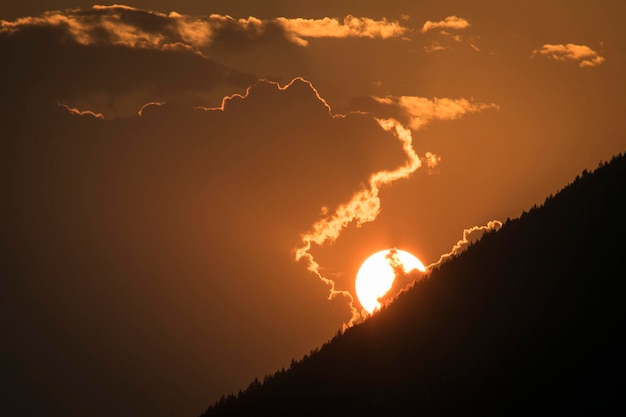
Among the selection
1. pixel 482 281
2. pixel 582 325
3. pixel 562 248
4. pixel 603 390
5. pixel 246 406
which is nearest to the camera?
pixel 603 390

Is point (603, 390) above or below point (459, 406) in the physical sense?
above

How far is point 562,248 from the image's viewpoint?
79.6 meters

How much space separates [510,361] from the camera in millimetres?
71875

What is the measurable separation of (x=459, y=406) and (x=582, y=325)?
9.61 metres

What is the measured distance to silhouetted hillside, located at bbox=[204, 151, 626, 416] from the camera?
221 feet

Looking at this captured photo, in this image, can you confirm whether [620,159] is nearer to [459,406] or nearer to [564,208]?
[564,208]

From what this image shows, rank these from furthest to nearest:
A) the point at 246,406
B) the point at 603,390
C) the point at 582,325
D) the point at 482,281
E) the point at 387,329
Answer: the point at 246,406, the point at 387,329, the point at 482,281, the point at 582,325, the point at 603,390

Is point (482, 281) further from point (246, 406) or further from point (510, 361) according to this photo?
point (246, 406)

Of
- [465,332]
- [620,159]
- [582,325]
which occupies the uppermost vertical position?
[620,159]

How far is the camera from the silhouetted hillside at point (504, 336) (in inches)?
2655

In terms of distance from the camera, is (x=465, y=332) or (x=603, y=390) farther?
(x=465, y=332)

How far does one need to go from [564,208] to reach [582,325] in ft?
52.7

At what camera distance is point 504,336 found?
7494 centimetres

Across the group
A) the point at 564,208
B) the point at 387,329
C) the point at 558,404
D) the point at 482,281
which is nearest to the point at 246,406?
the point at 387,329
